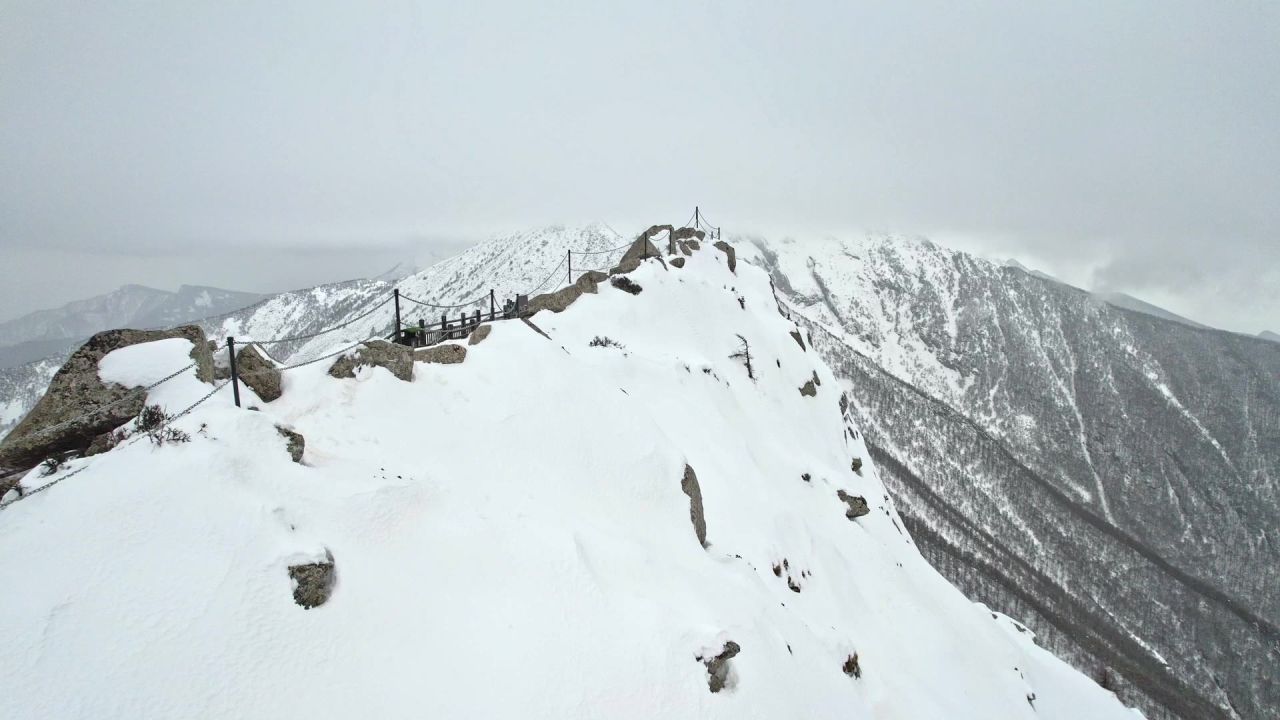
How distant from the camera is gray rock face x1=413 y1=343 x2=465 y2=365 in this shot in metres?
13.6

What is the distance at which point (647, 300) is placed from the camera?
26.4m

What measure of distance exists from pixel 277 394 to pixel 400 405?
7.36ft

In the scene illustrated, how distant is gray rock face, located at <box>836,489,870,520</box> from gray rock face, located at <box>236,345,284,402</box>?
19.9 metres

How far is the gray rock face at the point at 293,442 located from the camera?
9.08 meters

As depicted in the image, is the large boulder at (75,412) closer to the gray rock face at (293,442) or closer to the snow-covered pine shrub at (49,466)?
the snow-covered pine shrub at (49,466)

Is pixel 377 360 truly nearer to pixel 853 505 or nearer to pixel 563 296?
pixel 563 296

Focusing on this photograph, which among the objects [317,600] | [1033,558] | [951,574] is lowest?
[1033,558]

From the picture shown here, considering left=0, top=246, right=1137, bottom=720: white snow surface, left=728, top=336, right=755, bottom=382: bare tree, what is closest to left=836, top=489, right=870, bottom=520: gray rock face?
left=0, top=246, right=1137, bottom=720: white snow surface

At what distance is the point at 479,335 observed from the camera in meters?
15.6

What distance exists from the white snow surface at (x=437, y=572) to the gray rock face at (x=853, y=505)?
4.36m

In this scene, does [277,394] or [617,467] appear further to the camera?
[617,467]

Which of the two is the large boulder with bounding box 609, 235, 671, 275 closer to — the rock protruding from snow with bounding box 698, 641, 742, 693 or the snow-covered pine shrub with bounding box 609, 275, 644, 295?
the snow-covered pine shrub with bounding box 609, 275, 644, 295

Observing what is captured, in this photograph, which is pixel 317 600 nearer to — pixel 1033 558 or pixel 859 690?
pixel 859 690

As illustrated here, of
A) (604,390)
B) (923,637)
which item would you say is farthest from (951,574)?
(604,390)
